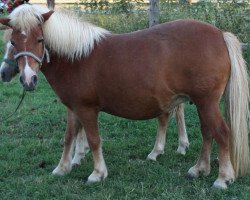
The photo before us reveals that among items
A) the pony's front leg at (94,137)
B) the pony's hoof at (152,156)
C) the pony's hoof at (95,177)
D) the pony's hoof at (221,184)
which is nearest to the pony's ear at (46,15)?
the pony's front leg at (94,137)

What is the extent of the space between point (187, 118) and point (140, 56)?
2.77 metres

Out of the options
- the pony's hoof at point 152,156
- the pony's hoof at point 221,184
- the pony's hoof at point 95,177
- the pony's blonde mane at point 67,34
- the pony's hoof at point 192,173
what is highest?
the pony's blonde mane at point 67,34

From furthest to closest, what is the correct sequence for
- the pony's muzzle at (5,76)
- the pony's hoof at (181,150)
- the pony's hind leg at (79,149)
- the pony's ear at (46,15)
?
the pony's hoof at (181,150) < the pony's hind leg at (79,149) < the pony's muzzle at (5,76) < the pony's ear at (46,15)

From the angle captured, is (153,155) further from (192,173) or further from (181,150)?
(192,173)

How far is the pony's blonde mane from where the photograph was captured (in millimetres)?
4504

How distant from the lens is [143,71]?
14.7 ft

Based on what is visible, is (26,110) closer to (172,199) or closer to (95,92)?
(95,92)

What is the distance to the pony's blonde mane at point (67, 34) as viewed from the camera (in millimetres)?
4504

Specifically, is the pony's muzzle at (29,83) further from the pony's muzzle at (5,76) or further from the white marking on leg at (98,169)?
the white marking on leg at (98,169)

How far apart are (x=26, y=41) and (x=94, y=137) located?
1.23 m

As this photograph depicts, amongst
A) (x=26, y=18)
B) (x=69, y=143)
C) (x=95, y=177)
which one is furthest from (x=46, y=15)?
(x=95, y=177)

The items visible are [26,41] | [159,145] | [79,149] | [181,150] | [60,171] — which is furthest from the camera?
[181,150]

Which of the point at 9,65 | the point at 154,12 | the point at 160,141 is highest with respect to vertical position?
the point at 9,65

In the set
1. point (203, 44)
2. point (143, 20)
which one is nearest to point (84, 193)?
point (203, 44)
